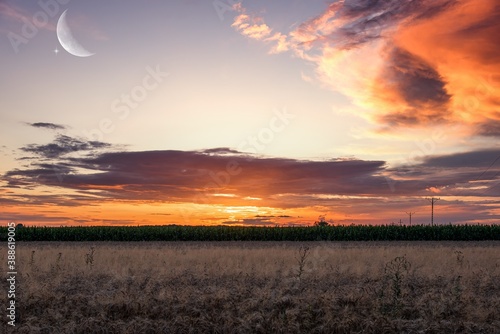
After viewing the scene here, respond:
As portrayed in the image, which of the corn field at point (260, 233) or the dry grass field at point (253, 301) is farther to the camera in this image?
the corn field at point (260, 233)

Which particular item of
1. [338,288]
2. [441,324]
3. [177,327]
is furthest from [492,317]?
[177,327]

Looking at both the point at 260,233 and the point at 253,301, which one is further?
the point at 260,233

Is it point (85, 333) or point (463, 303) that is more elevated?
point (463, 303)

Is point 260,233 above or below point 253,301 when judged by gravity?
above

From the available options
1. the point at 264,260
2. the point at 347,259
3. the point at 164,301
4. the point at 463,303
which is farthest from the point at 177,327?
the point at 347,259

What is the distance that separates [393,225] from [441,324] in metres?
49.9

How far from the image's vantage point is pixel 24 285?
17.5 meters

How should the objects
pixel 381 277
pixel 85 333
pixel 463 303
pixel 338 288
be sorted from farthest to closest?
pixel 381 277
pixel 338 288
pixel 463 303
pixel 85 333

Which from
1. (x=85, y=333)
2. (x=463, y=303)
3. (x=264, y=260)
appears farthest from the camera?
(x=264, y=260)

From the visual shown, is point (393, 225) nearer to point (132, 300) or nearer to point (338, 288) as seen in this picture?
point (338, 288)

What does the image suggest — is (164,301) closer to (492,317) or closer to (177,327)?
(177,327)

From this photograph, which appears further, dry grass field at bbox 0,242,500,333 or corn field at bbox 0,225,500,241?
corn field at bbox 0,225,500,241

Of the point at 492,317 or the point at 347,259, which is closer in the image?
the point at 492,317

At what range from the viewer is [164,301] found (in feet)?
50.3
